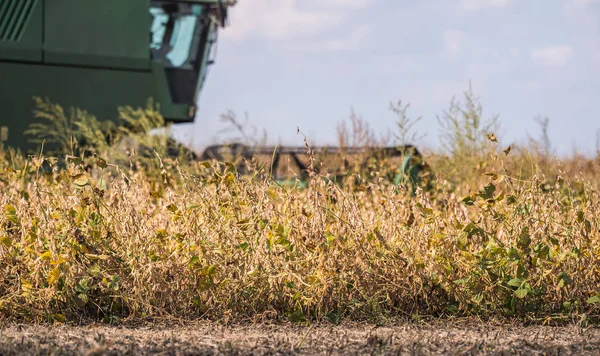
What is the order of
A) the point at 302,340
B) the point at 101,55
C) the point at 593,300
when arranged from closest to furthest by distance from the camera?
the point at 302,340, the point at 593,300, the point at 101,55

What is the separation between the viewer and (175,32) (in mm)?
9117

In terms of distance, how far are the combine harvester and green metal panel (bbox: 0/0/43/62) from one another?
1 cm

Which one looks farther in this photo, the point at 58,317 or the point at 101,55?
the point at 101,55

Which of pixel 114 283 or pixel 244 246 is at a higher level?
pixel 244 246

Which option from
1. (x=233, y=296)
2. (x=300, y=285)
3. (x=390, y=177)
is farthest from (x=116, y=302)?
(x=390, y=177)

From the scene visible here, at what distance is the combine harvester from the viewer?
27.5 ft

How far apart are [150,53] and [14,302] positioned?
583 cm

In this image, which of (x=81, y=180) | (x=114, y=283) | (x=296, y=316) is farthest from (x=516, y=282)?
(x=81, y=180)

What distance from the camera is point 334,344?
281 cm

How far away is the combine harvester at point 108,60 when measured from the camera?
8383mm

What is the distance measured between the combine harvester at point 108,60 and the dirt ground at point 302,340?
16.2 feet

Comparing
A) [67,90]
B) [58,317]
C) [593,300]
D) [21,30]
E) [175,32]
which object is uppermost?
[175,32]

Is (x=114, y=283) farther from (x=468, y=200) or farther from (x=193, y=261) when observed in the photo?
(x=468, y=200)

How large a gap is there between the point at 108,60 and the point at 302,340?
21.4ft
